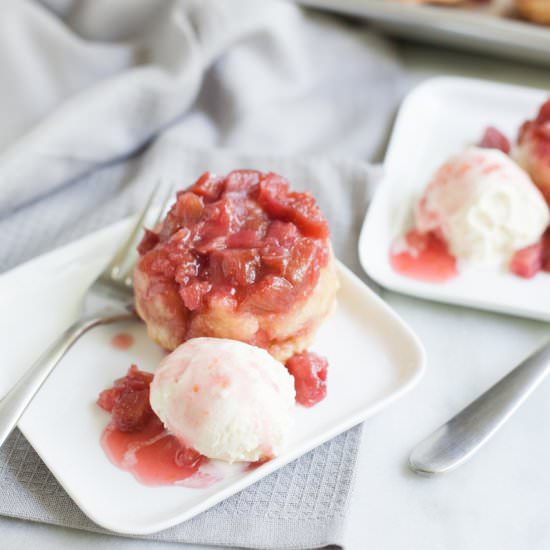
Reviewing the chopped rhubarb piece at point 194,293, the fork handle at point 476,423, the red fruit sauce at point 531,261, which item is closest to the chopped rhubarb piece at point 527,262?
the red fruit sauce at point 531,261

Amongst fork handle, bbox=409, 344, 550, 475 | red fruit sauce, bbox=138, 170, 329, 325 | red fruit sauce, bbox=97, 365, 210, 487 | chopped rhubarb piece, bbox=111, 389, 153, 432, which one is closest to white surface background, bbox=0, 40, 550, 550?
fork handle, bbox=409, 344, 550, 475

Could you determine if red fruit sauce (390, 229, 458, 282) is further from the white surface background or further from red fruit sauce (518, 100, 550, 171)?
red fruit sauce (518, 100, 550, 171)

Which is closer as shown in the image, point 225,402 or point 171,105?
point 225,402

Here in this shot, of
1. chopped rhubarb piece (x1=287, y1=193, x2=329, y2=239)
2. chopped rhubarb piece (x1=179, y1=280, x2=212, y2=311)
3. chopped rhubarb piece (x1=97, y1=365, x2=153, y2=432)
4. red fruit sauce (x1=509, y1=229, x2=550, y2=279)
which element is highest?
chopped rhubarb piece (x1=179, y1=280, x2=212, y2=311)

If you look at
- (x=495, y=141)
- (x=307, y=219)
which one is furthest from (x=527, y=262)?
(x=307, y=219)

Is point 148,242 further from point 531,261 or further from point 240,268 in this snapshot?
point 531,261

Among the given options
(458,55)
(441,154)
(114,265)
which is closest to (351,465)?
(114,265)
